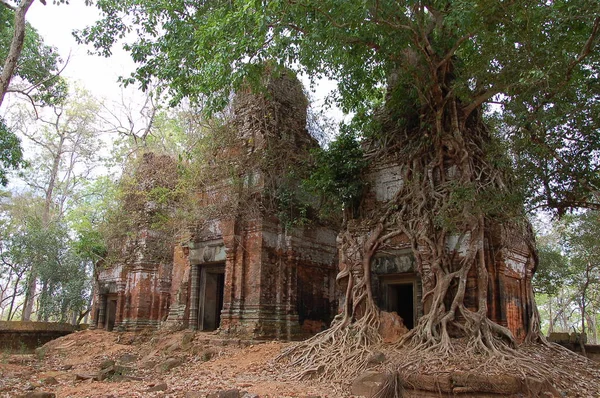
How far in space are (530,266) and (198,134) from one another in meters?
8.66

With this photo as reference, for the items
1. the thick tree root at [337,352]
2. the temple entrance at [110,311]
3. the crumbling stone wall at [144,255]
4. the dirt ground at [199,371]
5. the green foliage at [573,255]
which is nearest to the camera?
the dirt ground at [199,371]

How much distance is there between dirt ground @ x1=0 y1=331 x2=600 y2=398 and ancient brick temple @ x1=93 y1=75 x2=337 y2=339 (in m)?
0.87

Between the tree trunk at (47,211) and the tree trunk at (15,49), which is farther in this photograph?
the tree trunk at (47,211)

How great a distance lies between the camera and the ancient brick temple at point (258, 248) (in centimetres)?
1159

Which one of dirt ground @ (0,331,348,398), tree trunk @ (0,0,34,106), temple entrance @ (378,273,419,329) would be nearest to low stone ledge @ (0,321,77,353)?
dirt ground @ (0,331,348,398)

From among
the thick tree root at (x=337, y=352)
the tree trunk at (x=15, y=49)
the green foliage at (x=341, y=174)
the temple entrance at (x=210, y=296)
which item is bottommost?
the thick tree root at (x=337, y=352)

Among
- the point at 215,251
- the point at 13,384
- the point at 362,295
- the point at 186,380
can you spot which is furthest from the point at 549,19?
the point at 13,384

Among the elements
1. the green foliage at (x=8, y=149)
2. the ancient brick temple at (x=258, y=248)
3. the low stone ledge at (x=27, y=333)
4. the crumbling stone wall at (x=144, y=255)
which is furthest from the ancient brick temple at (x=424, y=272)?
the low stone ledge at (x=27, y=333)

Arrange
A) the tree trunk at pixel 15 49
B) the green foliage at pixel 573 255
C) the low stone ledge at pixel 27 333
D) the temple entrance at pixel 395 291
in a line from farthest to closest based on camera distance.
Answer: the low stone ledge at pixel 27 333, the green foliage at pixel 573 255, the temple entrance at pixel 395 291, the tree trunk at pixel 15 49

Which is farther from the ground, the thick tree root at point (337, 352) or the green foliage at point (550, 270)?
the green foliage at point (550, 270)

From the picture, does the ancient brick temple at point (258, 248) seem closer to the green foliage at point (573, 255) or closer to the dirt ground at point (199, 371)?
the dirt ground at point (199, 371)

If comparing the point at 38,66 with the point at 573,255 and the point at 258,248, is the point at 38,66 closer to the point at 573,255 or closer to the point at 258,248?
the point at 258,248

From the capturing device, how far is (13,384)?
845 cm

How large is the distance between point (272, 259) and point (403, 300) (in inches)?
128
